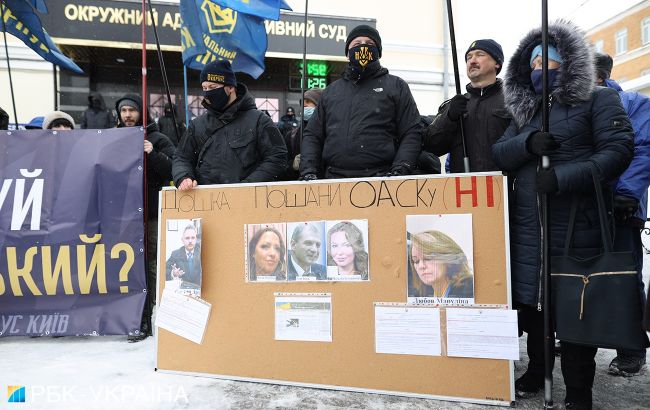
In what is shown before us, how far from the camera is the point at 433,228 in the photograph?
250cm

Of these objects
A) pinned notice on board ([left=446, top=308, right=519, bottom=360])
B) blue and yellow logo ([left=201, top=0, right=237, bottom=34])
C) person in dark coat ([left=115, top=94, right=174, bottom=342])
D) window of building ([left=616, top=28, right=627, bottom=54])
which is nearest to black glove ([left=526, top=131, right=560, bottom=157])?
pinned notice on board ([left=446, top=308, right=519, bottom=360])

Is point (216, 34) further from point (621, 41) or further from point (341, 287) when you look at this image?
point (621, 41)

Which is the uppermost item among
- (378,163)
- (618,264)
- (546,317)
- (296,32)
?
(296,32)

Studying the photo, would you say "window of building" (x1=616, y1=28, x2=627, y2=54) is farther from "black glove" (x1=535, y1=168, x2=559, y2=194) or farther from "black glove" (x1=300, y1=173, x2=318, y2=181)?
"black glove" (x1=300, y1=173, x2=318, y2=181)

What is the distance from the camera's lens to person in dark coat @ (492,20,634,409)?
2217 mm

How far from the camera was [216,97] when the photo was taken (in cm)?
330

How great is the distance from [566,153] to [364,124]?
44.4 inches

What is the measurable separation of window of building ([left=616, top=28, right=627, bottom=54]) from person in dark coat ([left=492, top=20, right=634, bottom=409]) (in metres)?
32.8

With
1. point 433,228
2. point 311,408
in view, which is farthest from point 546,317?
point 311,408

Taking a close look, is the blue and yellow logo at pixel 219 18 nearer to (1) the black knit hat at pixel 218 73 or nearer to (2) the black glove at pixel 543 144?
(1) the black knit hat at pixel 218 73

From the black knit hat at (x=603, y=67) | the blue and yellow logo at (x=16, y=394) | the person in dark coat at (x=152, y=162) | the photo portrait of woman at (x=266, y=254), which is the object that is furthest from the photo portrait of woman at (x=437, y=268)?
the person in dark coat at (x=152, y=162)

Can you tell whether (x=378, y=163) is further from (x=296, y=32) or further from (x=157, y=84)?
(x=157, y=84)

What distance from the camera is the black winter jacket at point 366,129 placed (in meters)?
2.88

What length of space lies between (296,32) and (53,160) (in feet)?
21.8
